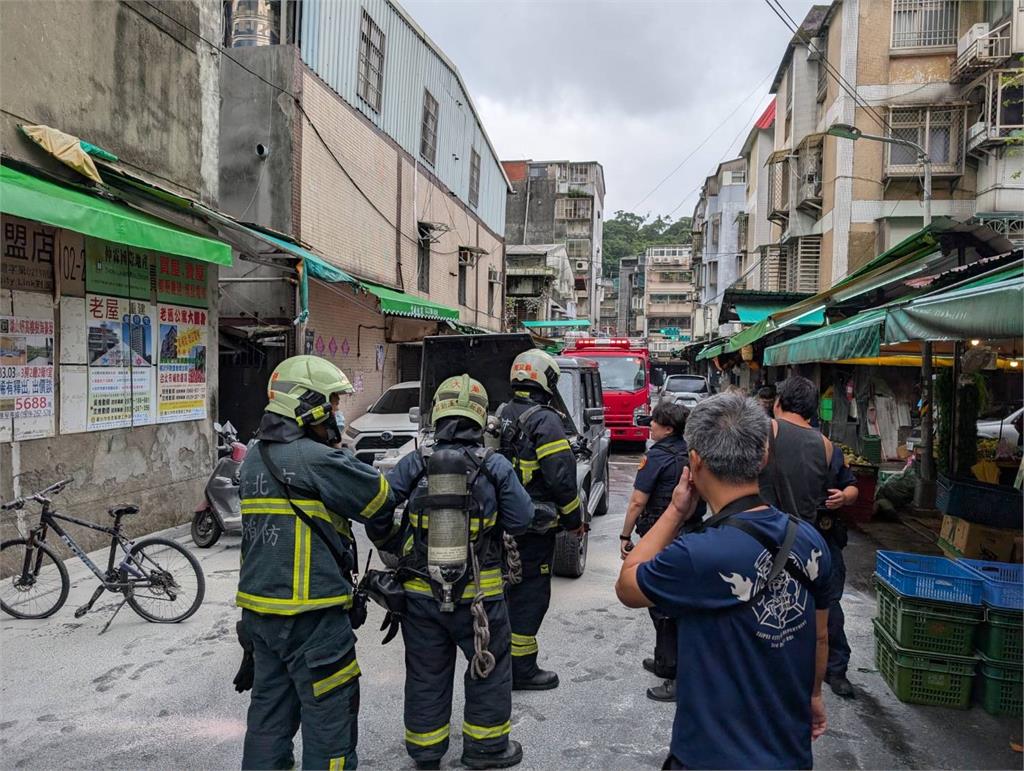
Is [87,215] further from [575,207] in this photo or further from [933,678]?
[575,207]

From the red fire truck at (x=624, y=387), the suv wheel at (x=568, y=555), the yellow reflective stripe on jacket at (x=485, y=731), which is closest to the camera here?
the yellow reflective stripe on jacket at (x=485, y=731)

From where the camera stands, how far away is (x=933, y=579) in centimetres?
416

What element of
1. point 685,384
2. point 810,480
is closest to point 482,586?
point 810,480

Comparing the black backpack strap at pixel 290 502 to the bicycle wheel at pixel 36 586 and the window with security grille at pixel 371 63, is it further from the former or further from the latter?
the window with security grille at pixel 371 63

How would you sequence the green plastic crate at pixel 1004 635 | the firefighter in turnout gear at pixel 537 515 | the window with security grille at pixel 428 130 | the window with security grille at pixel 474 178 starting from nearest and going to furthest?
the green plastic crate at pixel 1004 635 → the firefighter in turnout gear at pixel 537 515 → the window with security grille at pixel 428 130 → the window with security grille at pixel 474 178

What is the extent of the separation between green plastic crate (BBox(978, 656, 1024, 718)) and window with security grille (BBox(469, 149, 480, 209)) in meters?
21.0

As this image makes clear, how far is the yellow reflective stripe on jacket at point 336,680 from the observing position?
2.79 metres

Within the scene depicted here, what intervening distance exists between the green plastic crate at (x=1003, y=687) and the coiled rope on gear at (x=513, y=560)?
265cm

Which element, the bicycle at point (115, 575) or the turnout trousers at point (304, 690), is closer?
the turnout trousers at point (304, 690)

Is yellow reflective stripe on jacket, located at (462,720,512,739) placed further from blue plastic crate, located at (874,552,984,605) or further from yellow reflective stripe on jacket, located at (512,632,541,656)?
blue plastic crate, located at (874,552,984,605)

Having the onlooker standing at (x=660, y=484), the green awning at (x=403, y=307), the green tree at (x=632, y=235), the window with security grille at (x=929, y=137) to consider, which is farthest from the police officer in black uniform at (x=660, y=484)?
the green tree at (x=632, y=235)

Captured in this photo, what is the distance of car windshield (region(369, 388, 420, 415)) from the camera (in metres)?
11.6

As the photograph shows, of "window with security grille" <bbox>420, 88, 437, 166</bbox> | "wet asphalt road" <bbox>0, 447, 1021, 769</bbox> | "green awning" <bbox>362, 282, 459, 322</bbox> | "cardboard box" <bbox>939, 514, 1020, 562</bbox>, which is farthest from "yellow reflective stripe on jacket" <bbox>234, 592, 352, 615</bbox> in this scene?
"window with security grille" <bbox>420, 88, 437, 166</bbox>

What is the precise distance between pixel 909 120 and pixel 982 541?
60.2 feet
